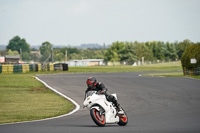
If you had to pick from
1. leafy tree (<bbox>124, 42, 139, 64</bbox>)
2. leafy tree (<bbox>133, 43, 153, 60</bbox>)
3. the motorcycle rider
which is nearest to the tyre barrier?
the motorcycle rider

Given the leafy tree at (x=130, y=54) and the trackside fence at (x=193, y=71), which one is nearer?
the trackside fence at (x=193, y=71)

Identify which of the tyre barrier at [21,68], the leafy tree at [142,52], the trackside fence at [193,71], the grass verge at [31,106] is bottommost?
the grass verge at [31,106]

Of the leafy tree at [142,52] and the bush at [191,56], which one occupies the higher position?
the leafy tree at [142,52]

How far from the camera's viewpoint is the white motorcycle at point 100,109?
11898mm

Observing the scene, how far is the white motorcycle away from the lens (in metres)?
11.9

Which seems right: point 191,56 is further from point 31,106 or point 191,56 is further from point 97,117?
point 97,117

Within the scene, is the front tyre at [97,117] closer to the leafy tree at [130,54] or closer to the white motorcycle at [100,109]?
the white motorcycle at [100,109]

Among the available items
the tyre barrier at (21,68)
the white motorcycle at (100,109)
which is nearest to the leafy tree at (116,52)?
the tyre barrier at (21,68)

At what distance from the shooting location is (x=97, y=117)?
12.0 meters

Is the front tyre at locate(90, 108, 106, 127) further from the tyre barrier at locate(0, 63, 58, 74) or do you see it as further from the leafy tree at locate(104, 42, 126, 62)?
the leafy tree at locate(104, 42, 126, 62)

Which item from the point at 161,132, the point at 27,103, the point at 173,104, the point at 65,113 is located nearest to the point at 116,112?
the point at 161,132

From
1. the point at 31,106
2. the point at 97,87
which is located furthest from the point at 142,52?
the point at 97,87

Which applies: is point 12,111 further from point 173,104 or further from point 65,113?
point 173,104

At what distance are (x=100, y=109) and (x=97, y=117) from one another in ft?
0.99
